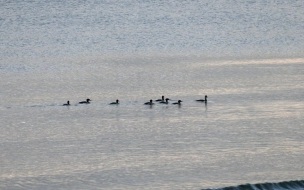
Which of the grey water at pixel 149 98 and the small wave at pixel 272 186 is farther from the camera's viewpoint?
the grey water at pixel 149 98

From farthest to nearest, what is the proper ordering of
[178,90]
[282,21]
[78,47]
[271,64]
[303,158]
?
[282,21] < [78,47] < [271,64] < [178,90] < [303,158]

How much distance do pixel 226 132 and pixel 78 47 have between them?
26.6 metres

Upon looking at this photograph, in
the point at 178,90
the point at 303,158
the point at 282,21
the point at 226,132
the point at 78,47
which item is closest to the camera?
the point at 303,158

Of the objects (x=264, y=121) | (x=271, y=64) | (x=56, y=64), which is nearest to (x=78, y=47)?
(x=56, y=64)

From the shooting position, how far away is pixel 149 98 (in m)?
37.7

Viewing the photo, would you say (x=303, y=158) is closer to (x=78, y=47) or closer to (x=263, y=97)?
(x=263, y=97)

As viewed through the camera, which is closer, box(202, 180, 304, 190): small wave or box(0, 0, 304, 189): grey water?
box(202, 180, 304, 190): small wave

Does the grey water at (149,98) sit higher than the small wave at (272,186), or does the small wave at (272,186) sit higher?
the grey water at (149,98)

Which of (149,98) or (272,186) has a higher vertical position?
(149,98)

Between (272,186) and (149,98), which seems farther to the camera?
(149,98)

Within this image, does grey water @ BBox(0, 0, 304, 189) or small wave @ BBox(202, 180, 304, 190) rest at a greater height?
grey water @ BBox(0, 0, 304, 189)

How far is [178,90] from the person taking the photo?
3934cm

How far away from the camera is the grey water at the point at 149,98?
1001 inches

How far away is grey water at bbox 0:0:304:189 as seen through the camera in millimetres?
25438
